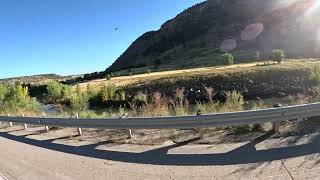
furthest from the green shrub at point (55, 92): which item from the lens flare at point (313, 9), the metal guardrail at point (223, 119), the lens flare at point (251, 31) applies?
the lens flare at point (313, 9)

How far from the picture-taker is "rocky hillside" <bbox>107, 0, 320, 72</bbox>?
333ft

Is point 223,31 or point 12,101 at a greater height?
point 223,31

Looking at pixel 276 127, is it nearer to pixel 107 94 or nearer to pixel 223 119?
pixel 223 119

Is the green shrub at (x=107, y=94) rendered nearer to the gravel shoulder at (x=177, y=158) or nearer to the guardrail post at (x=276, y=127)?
the gravel shoulder at (x=177, y=158)

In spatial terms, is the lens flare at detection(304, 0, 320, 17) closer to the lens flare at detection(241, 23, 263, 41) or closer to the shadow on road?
the lens flare at detection(241, 23, 263, 41)

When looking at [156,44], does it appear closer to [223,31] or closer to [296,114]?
[223,31]

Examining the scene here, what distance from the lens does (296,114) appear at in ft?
33.4

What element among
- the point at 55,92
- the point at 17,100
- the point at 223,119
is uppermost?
the point at 55,92

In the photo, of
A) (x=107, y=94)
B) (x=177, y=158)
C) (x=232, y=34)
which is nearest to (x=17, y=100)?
Answer: (x=107, y=94)

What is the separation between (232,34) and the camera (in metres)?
134

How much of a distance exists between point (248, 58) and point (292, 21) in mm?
38017

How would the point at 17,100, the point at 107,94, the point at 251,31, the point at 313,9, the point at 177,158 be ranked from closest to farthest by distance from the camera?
1. the point at 177,158
2. the point at 17,100
3. the point at 107,94
4. the point at 313,9
5. the point at 251,31

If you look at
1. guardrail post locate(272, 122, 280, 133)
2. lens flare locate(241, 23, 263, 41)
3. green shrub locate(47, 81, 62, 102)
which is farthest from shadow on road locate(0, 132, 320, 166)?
lens flare locate(241, 23, 263, 41)

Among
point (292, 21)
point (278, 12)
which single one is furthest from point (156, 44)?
point (292, 21)
